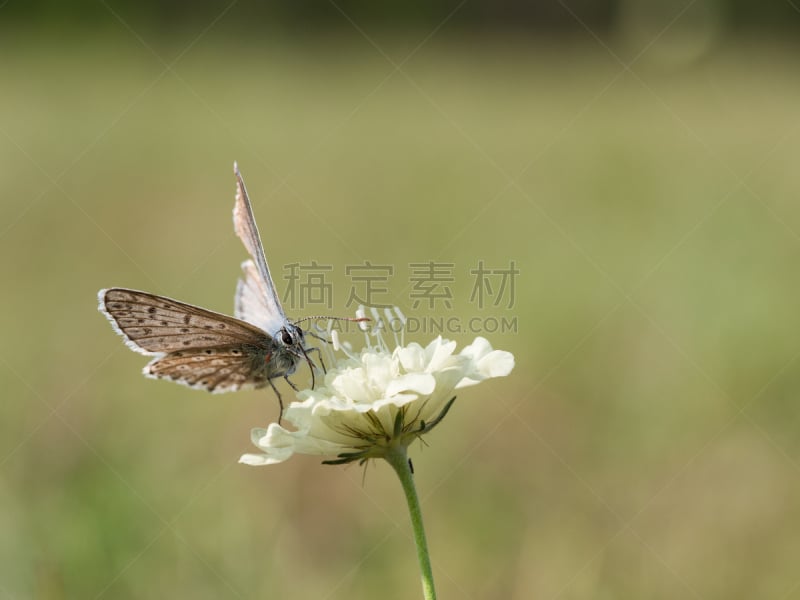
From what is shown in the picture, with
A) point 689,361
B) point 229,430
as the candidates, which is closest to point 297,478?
point 229,430

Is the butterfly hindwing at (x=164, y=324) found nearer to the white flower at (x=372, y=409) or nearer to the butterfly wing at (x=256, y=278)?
the butterfly wing at (x=256, y=278)

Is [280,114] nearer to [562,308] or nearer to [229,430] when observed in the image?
[562,308]

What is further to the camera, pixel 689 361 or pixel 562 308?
pixel 562 308

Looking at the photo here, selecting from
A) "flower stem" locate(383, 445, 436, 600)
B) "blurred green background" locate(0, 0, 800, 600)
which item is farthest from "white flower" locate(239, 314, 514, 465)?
"blurred green background" locate(0, 0, 800, 600)

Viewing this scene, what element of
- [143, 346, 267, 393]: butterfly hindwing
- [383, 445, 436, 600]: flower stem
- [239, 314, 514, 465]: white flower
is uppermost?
[143, 346, 267, 393]: butterfly hindwing

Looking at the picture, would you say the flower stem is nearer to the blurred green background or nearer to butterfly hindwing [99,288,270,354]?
butterfly hindwing [99,288,270,354]

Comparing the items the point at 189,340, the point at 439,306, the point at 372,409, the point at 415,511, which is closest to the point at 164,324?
the point at 189,340

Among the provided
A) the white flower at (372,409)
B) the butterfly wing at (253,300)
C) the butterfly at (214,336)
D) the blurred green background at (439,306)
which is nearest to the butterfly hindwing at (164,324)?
the butterfly at (214,336)
